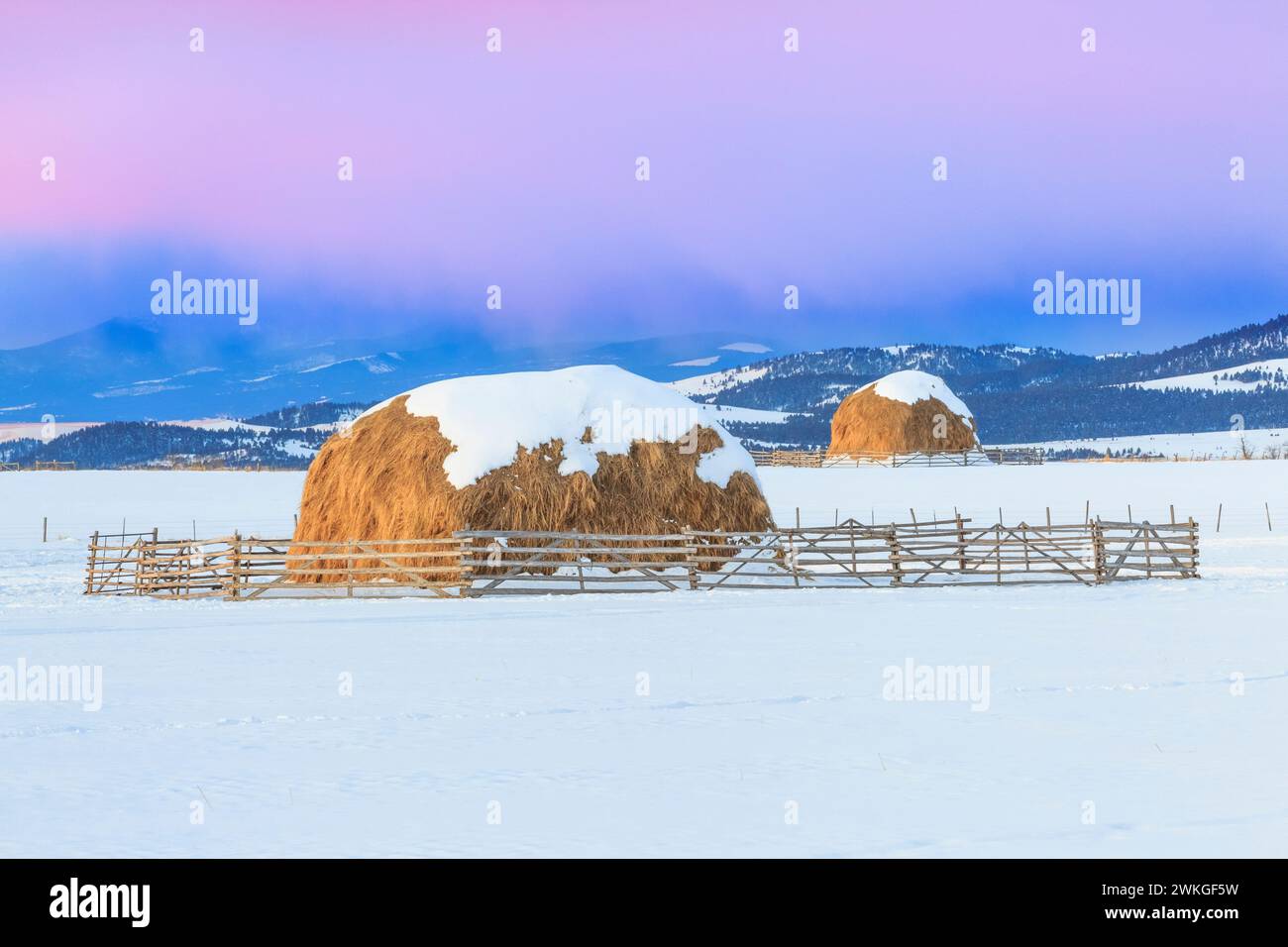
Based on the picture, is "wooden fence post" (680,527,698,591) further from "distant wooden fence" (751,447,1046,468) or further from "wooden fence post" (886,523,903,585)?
"distant wooden fence" (751,447,1046,468)

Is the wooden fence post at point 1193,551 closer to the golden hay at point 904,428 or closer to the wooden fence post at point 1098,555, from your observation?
the wooden fence post at point 1098,555

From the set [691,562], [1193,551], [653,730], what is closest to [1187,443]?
[1193,551]

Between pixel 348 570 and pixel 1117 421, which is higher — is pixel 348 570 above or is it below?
below

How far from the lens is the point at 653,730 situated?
12117 millimetres

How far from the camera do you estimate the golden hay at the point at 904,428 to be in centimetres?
6975

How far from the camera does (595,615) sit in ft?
74.0

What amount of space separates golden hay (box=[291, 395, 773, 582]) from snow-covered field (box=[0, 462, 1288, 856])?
2919mm

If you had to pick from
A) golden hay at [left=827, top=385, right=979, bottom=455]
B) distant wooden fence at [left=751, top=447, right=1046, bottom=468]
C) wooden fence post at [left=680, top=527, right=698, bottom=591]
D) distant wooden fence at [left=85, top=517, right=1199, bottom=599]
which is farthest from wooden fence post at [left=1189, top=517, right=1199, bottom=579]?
golden hay at [left=827, top=385, right=979, bottom=455]

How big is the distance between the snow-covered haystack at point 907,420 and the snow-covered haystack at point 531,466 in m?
40.2

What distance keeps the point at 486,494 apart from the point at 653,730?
15.8 metres

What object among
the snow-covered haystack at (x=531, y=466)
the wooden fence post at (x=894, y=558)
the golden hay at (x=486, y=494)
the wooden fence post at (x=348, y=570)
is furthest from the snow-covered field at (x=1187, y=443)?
the wooden fence post at (x=348, y=570)

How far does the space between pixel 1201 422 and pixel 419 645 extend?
180 m

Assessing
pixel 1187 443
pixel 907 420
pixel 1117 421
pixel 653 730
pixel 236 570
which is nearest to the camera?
pixel 653 730

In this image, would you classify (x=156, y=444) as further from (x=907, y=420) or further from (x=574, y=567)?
(x=574, y=567)
